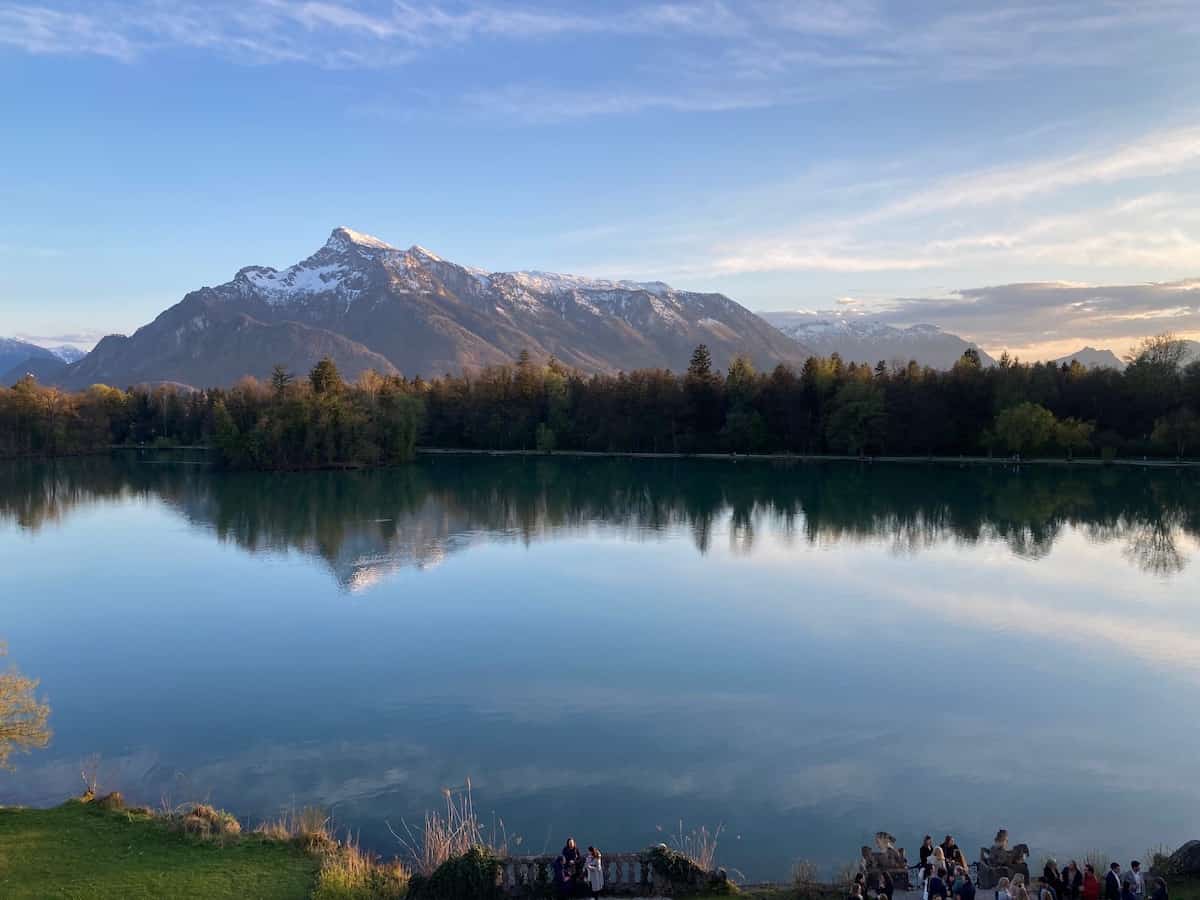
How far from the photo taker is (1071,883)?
11125 mm

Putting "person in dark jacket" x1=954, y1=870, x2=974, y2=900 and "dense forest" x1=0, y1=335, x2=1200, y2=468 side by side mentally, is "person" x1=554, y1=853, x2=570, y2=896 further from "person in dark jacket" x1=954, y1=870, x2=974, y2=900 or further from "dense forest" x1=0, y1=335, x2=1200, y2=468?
"dense forest" x1=0, y1=335, x2=1200, y2=468

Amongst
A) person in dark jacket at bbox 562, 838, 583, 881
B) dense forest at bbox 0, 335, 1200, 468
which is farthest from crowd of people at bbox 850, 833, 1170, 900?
dense forest at bbox 0, 335, 1200, 468

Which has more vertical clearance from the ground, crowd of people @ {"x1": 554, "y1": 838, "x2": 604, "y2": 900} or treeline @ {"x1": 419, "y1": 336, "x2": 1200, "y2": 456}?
treeline @ {"x1": 419, "y1": 336, "x2": 1200, "y2": 456}

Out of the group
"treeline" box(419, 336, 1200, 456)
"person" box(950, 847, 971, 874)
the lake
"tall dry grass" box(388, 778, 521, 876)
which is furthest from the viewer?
"treeline" box(419, 336, 1200, 456)

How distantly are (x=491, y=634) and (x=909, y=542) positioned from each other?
84.0 ft

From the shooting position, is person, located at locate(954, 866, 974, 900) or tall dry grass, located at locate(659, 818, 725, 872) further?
tall dry grass, located at locate(659, 818, 725, 872)

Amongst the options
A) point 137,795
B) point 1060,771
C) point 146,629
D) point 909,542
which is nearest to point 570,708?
point 137,795

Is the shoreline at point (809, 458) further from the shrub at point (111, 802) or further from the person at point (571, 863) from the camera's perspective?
the shrub at point (111, 802)

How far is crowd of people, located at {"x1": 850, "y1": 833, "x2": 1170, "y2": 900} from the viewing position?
10.5 m

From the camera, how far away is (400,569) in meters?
37.9

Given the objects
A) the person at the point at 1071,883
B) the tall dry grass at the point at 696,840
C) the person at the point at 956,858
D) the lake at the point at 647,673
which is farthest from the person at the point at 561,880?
the person at the point at 1071,883

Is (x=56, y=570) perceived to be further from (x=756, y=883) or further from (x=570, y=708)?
(x=756, y=883)

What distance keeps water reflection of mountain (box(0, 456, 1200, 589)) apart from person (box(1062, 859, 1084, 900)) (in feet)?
95.6

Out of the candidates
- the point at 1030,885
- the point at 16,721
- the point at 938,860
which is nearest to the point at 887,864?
the point at 938,860
